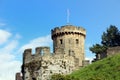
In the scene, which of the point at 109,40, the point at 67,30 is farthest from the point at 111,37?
the point at 67,30

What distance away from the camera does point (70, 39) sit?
188 feet

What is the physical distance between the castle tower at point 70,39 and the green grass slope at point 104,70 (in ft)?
30.4

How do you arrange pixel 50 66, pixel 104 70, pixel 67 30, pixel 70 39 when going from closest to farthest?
pixel 104 70, pixel 50 66, pixel 70 39, pixel 67 30

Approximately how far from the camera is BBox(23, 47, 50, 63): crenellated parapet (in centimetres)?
5119

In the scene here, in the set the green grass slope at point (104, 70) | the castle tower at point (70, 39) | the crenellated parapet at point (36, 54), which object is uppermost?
the castle tower at point (70, 39)

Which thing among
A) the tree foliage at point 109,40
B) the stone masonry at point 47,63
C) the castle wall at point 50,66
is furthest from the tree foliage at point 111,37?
the castle wall at point 50,66

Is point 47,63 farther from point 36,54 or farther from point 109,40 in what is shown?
point 109,40

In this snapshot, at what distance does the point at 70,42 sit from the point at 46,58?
6614 mm

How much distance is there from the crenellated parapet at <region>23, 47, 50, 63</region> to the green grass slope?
611cm

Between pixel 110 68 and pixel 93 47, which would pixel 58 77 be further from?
pixel 93 47

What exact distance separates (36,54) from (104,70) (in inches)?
402

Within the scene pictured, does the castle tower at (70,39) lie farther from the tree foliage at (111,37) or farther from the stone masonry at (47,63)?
the tree foliage at (111,37)

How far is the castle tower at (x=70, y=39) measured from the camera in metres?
56.8

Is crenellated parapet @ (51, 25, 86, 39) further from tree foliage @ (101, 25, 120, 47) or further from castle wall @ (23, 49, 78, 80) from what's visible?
tree foliage @ (101, 25, 120, 47)
